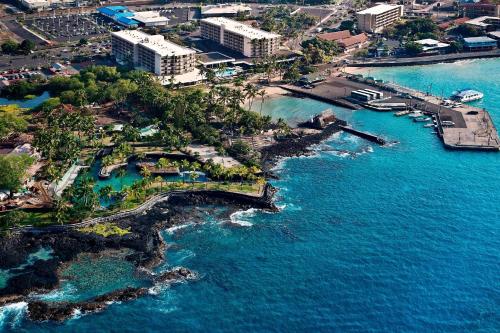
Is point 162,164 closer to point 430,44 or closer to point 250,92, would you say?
point 250,92

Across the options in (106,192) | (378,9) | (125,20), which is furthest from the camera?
(378,9)

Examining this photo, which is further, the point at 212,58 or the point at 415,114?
the point at 212,58

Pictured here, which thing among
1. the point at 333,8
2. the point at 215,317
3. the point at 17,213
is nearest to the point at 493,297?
the point at 215,317

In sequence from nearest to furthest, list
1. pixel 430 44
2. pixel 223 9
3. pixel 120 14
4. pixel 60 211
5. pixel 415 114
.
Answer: pixel 60 211
pixel 415 114
pixel 430 44
pixel 120 14
pixel 223 9

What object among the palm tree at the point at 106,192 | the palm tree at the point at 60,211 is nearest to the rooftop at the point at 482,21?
the palm tree at the point at 106,192

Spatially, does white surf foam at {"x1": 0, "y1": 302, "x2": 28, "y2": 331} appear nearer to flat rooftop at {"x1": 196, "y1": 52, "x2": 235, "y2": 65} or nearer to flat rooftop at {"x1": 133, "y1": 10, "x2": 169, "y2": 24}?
flat rooftop at {"x1": 196, "y1": 52, "x2": 235, "y2": 65}

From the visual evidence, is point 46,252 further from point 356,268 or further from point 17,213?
point 356,268

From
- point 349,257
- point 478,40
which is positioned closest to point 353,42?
point 478,40

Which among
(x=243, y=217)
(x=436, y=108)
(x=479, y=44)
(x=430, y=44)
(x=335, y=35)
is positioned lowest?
(x=243, y=217)
